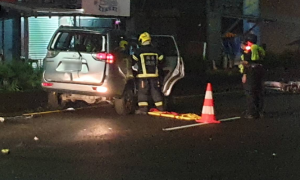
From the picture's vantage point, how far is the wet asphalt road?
8164mm

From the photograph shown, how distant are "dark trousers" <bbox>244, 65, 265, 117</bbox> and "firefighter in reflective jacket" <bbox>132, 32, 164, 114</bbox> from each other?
192 cm

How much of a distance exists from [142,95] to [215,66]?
540 inches

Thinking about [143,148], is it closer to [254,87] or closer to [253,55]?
[254,87]

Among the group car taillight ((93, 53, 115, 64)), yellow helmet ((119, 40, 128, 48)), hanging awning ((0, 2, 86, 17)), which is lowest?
car taillight ((93, 53, 115, 64))

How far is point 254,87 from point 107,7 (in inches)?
341

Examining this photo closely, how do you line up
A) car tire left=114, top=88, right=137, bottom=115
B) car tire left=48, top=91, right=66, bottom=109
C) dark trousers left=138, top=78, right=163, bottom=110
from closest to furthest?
1. car tire left=114, top=88, right=137, bottom=115
2. dark trousers left=138, top=78, right=163, bottom=110
3. car tire left=48, top=91, right=66, bottom=109

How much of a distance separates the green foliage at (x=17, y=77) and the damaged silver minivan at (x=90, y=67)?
5.37 ft

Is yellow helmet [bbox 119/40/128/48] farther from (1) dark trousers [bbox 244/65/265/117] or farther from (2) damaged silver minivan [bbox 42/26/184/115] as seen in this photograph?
(1) dark trousers [bbox 244/65/265/117]

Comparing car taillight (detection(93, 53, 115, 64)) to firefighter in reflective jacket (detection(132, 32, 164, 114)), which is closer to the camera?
car taillight (detection(93, 53, 115, 64))

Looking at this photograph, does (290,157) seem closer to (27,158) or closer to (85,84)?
(27,158)

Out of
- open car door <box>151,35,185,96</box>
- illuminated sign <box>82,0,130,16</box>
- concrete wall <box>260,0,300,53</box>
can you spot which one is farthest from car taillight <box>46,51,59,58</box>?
concrete wall <box>260,0,300,53</box>

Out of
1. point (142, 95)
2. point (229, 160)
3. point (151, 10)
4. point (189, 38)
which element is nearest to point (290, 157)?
point (229, 160)

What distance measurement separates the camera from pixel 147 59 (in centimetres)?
1336

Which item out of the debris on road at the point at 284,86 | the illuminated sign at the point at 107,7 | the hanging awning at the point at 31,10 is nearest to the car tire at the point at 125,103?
the hanging awning at the point at 31,10
